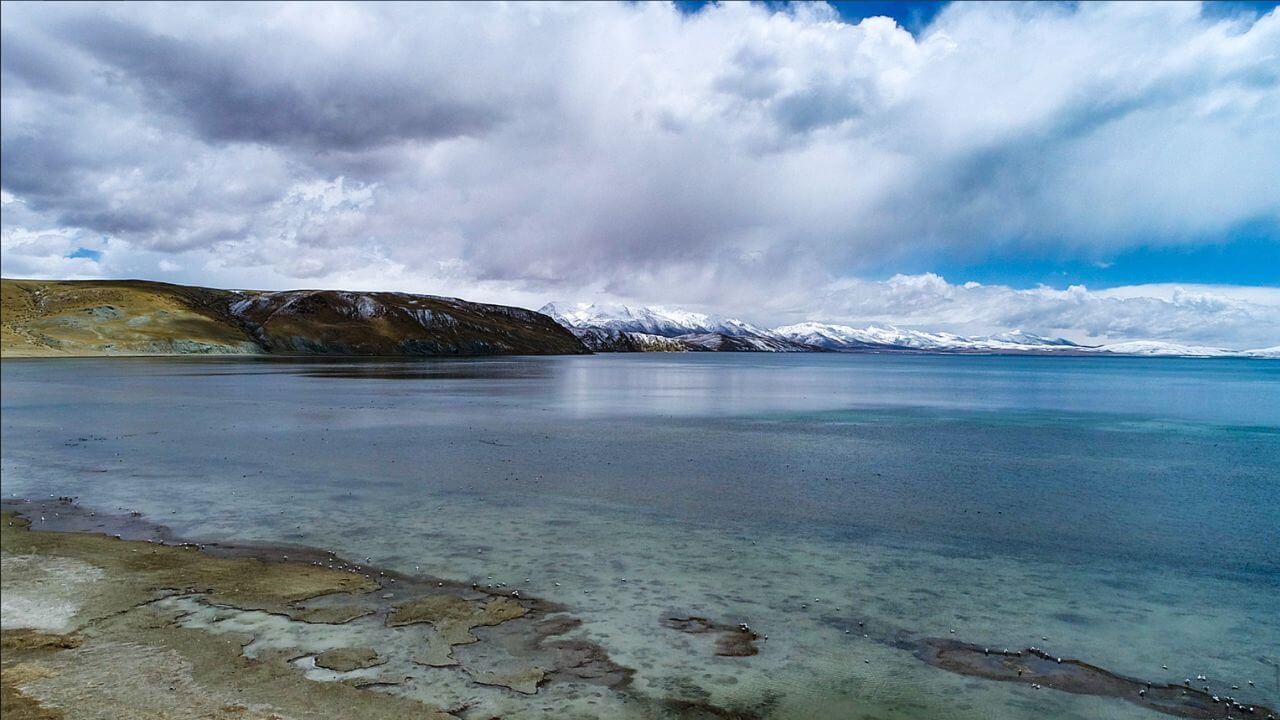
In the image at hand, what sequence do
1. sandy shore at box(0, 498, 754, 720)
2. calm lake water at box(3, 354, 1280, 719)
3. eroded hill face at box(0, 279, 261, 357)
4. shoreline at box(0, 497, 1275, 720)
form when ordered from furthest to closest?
eroded hill face at box(0, 279, 261, 357) → calm lake water at box(3, 354, 1280, 719) → shoreline at box(0, 497, 1275, 720) → sandy shore at box(0, 498, 754, 720)

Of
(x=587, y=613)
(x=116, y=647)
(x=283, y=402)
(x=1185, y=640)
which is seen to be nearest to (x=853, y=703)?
(x=587, y=613)

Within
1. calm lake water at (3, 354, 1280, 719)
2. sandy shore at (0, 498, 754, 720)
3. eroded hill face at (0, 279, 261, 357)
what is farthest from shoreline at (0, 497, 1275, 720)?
eroded hill face at (0, 279, 261, 357)

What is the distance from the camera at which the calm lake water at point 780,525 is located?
43.8 ft

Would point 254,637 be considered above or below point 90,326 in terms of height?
below

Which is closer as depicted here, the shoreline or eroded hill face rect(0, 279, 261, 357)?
the shoreline

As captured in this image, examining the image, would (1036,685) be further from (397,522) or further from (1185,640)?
Answer: (397,522)

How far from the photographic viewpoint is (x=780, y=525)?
23828 millimetres

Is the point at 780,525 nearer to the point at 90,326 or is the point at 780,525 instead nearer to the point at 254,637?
the point at 254,637

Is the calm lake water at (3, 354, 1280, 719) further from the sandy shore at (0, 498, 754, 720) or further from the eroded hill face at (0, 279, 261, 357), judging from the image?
the eroded hill face at (0, 279, 261, 357)

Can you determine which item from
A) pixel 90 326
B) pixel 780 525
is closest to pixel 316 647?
pixel 780 525

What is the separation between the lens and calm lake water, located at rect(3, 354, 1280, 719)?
43.8 feet

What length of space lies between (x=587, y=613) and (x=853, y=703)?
19.9 feet

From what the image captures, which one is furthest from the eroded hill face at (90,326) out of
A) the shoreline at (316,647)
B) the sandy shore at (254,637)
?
the shoreline at (316,647)

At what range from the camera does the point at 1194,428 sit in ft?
185
